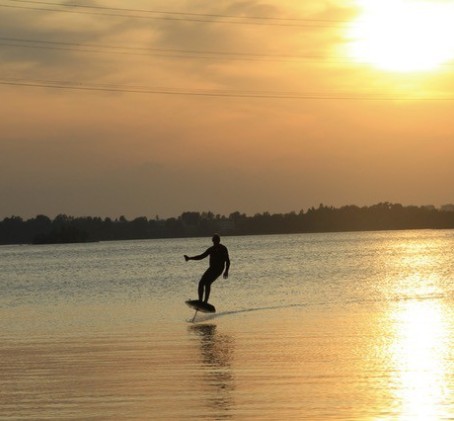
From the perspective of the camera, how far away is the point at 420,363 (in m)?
14.8

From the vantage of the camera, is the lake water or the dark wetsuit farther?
the dark wetsuit

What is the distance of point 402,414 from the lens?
10906 mm

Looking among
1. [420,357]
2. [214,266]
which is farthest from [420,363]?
[214,266]

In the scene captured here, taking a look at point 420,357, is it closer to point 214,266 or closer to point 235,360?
point 235,360

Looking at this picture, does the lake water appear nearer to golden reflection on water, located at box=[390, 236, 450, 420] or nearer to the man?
golden reflection on water, located at box=[390, 236, 450, 420]

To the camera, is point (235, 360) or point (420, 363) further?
point (235, 360)

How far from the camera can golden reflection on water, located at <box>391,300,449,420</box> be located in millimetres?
11391

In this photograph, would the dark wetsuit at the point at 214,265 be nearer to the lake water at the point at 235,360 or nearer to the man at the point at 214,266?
the man at the point at 214,266

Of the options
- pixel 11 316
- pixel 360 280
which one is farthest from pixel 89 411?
pixel 360 280

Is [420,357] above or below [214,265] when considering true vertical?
below

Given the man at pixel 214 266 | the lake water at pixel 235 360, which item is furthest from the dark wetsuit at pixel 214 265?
the lake water at pixel 235 360

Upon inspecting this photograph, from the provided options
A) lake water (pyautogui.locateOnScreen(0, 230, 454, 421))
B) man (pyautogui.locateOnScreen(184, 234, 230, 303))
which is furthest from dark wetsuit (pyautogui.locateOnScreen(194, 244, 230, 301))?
lake water (pyautogui.locateOnScreen(0, 230, 454, 421))

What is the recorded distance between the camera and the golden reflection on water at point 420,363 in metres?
11.4

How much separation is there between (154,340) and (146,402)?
288 inches
